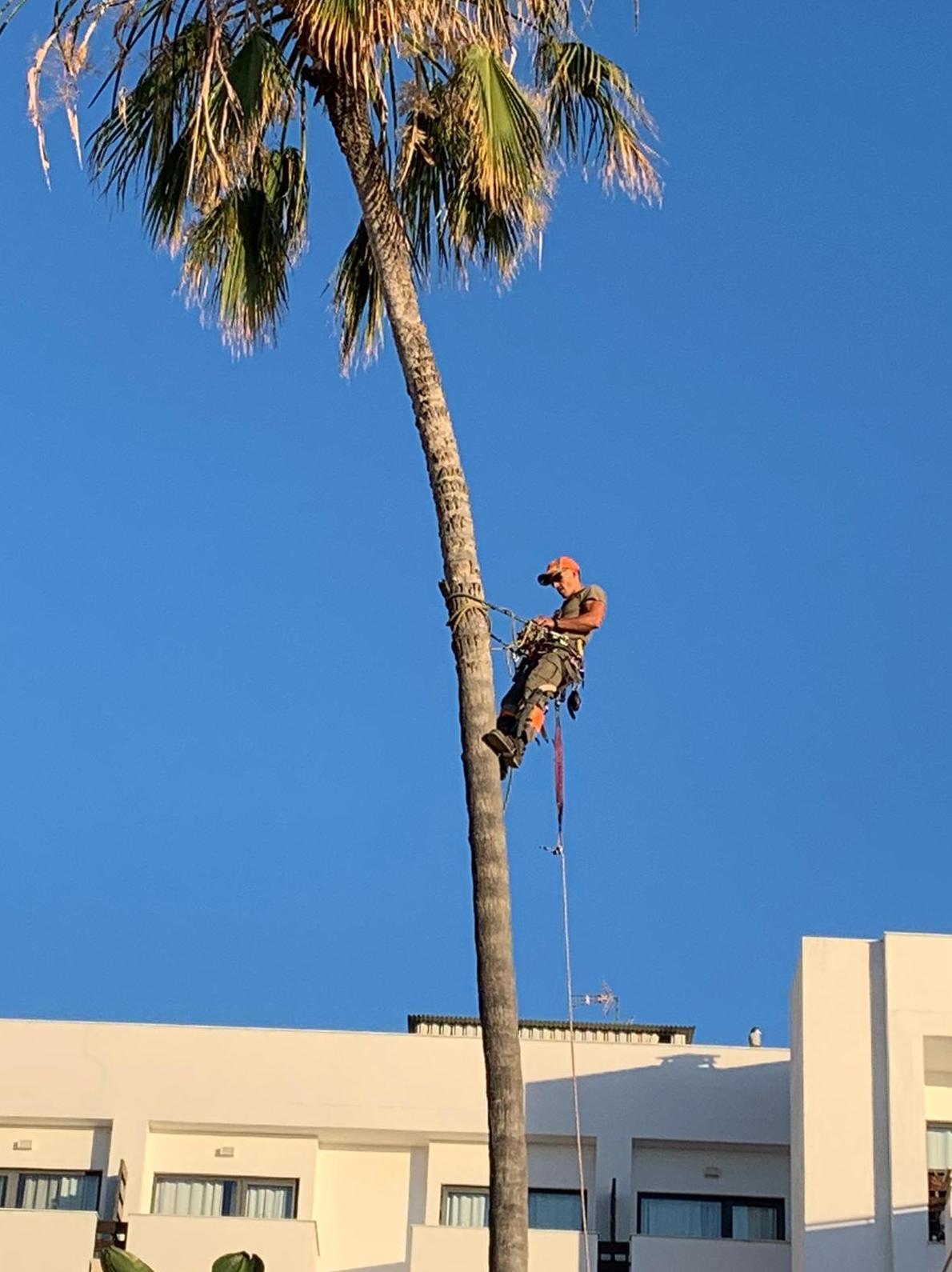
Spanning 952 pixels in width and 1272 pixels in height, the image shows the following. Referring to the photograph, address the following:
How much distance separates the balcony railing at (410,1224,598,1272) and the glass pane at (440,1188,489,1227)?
124cm

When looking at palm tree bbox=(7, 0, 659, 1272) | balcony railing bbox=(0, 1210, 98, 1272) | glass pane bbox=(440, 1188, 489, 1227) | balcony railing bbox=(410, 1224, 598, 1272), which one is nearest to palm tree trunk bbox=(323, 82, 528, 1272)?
palm tree bbox=(7, 0, 659, 1272)

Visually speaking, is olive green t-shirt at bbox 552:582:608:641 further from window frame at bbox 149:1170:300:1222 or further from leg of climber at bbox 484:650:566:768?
window frame at bbox 149:1170:300:1222

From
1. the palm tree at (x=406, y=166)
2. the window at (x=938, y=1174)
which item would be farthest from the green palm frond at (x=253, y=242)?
the window at (x=938, y=1174)

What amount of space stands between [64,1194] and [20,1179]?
0.55 m

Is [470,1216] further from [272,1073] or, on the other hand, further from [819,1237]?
[819,1237]

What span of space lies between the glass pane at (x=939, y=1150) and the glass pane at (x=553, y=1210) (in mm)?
4155

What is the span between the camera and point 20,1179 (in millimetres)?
28984

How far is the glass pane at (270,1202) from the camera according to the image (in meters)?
28.9

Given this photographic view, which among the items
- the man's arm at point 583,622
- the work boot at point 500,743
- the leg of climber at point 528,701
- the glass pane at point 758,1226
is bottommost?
the glass pane at point 758,1226

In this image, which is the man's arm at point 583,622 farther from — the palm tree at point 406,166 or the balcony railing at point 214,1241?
the balcony railing at point 214,1241

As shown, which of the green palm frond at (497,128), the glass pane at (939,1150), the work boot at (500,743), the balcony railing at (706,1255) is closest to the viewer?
the work boot at (500,743)

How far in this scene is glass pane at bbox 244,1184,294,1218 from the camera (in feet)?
94.7

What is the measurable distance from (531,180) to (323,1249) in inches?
550

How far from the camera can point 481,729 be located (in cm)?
1730
